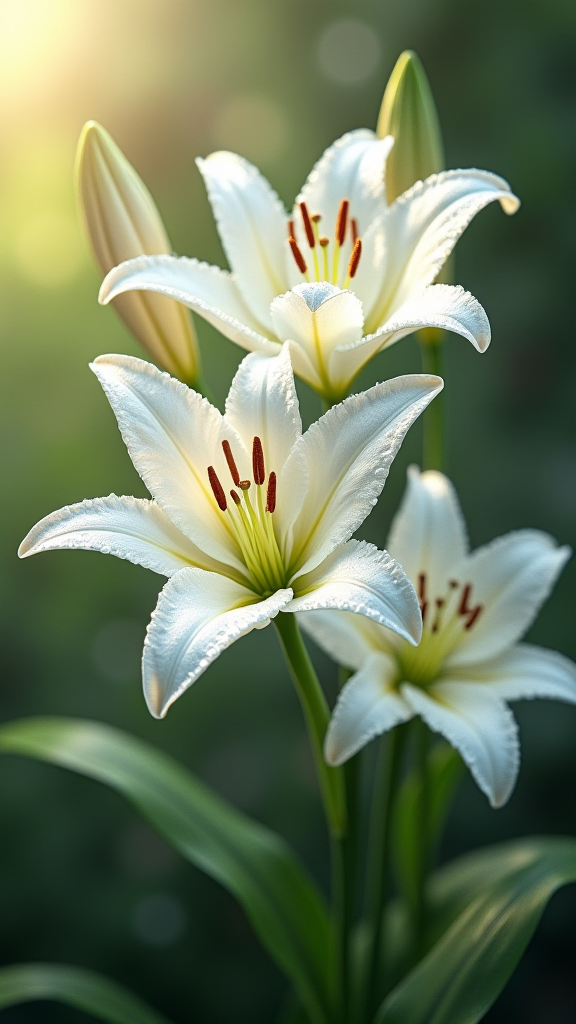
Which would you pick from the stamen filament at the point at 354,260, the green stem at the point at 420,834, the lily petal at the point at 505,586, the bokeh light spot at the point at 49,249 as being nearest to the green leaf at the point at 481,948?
the green stem at the point at 420,834

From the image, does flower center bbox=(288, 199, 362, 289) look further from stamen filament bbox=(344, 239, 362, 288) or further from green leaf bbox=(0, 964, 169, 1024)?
green leaf bbox=(0, 964, 169, 1024)

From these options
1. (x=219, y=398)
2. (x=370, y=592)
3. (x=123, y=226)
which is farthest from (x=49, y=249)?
(x=370, y=592)

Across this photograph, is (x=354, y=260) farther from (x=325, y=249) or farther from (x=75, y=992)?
(x=75, y=992)

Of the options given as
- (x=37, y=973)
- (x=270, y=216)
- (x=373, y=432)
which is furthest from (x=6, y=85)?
(x=37, y=973)

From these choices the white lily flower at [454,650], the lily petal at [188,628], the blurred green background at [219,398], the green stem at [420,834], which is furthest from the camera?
the blurred green background at [219,398]

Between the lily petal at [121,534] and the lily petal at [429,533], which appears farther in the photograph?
the lily petal at [429,533]

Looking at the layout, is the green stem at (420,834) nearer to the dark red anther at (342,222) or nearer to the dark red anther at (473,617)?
the dark red anther at (473,617)

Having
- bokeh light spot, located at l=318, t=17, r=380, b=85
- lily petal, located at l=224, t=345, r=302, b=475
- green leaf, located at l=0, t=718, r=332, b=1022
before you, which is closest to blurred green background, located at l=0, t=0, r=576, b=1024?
bokeh light spot, located at l=318, t=17, r=380, b=85
